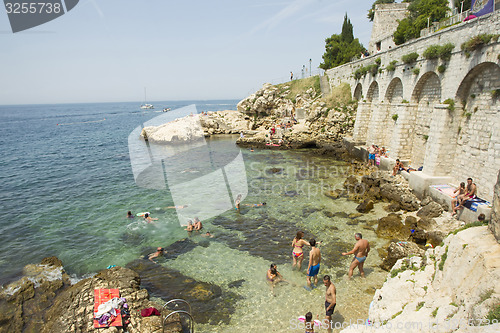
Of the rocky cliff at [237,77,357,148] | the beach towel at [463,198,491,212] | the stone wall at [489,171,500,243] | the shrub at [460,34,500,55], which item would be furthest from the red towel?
the rocky cliff at [237,77,357,148]

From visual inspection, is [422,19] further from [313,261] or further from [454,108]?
[313,261]

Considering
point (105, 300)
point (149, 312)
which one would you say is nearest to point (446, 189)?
point (149, 312)

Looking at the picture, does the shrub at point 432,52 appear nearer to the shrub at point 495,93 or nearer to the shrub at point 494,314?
the shrub at point 495,93

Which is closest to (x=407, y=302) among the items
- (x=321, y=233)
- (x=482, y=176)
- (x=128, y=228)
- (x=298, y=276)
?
(x=298, y=276)

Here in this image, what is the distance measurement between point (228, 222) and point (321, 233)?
4887mm

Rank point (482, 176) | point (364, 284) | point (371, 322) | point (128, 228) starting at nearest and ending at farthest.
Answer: point (371, 322) → point (364, 284) → point (482, 176) → point (128, 228)

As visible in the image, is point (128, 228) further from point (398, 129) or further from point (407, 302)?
point (398, 129)

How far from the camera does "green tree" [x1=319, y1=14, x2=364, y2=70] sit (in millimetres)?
41250

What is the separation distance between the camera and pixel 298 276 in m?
9.84

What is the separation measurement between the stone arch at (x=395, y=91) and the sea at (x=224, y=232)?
647cm

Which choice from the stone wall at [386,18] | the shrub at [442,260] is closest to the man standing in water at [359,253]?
the shrub at [442,260]

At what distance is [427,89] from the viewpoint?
1738 cm

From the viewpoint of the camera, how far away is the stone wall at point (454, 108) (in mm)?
11977

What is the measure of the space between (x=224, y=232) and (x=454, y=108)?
13095mm
